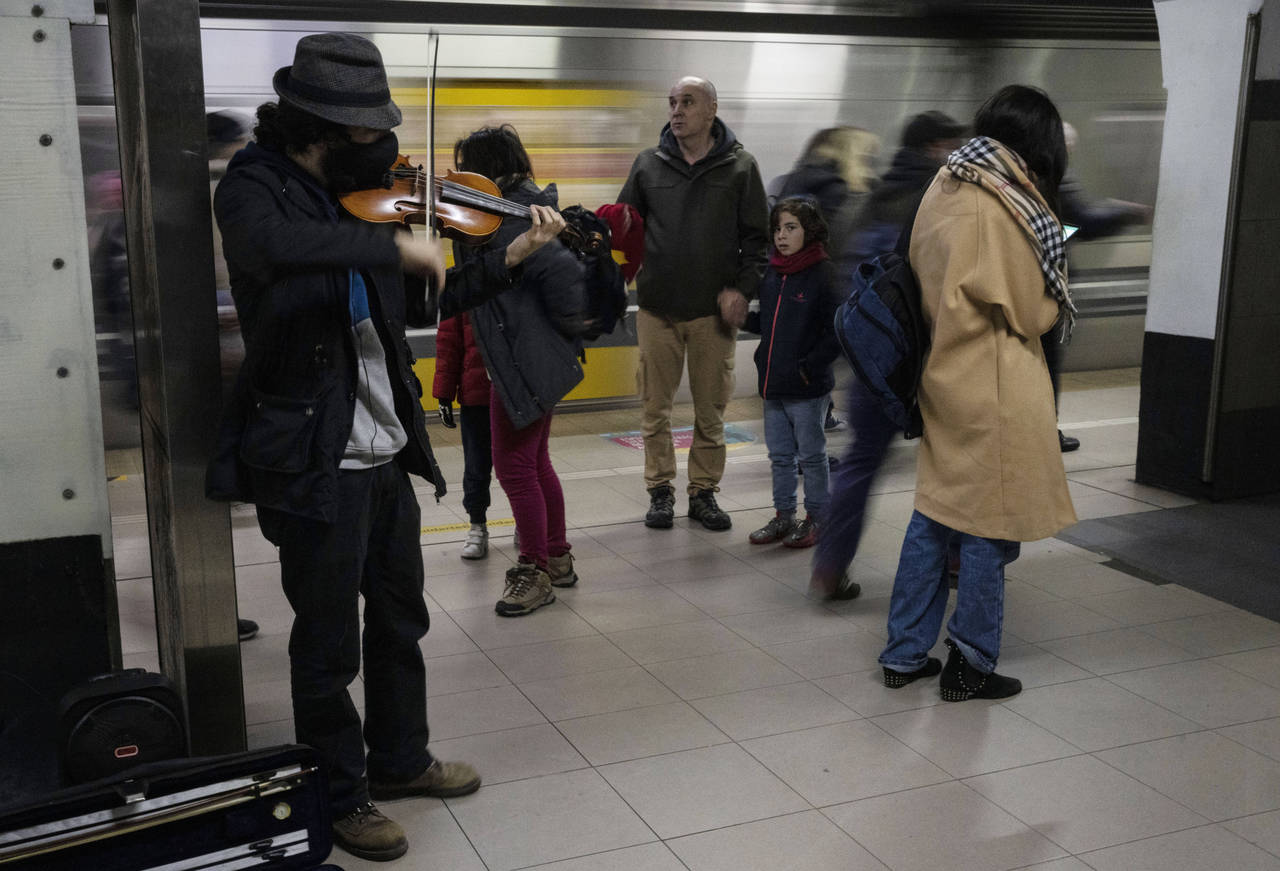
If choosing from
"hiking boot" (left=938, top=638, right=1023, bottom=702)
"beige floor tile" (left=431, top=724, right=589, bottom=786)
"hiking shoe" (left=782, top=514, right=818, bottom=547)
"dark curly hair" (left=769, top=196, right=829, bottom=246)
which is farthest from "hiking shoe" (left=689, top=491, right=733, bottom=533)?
"beige floor tile" (left=431, top=724, right=589, bottom=786)

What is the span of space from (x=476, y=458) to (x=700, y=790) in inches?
78.9

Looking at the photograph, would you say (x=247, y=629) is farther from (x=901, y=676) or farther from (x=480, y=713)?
(x=901, y=676)

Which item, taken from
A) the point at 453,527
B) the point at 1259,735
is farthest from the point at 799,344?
the point at 1259,735

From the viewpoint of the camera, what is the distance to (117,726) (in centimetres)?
252

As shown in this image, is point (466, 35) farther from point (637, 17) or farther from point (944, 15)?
point (944, 15)

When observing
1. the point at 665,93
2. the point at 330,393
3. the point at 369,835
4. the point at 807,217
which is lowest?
the point at 369,835

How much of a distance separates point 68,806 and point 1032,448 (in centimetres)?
243

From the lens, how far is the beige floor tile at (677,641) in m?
3.85

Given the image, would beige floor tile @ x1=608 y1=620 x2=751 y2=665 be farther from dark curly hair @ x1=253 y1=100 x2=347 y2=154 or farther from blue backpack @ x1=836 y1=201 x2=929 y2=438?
dark curly hair @ x1=253 y1=100 x2=347 y2=154

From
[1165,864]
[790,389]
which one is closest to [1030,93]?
[790,389]

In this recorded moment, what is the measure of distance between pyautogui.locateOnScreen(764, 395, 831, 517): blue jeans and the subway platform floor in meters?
0.23

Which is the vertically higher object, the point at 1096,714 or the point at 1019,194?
the point at 1019,194

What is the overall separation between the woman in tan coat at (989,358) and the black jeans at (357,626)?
1.47 meters

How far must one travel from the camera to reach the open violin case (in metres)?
2.23
